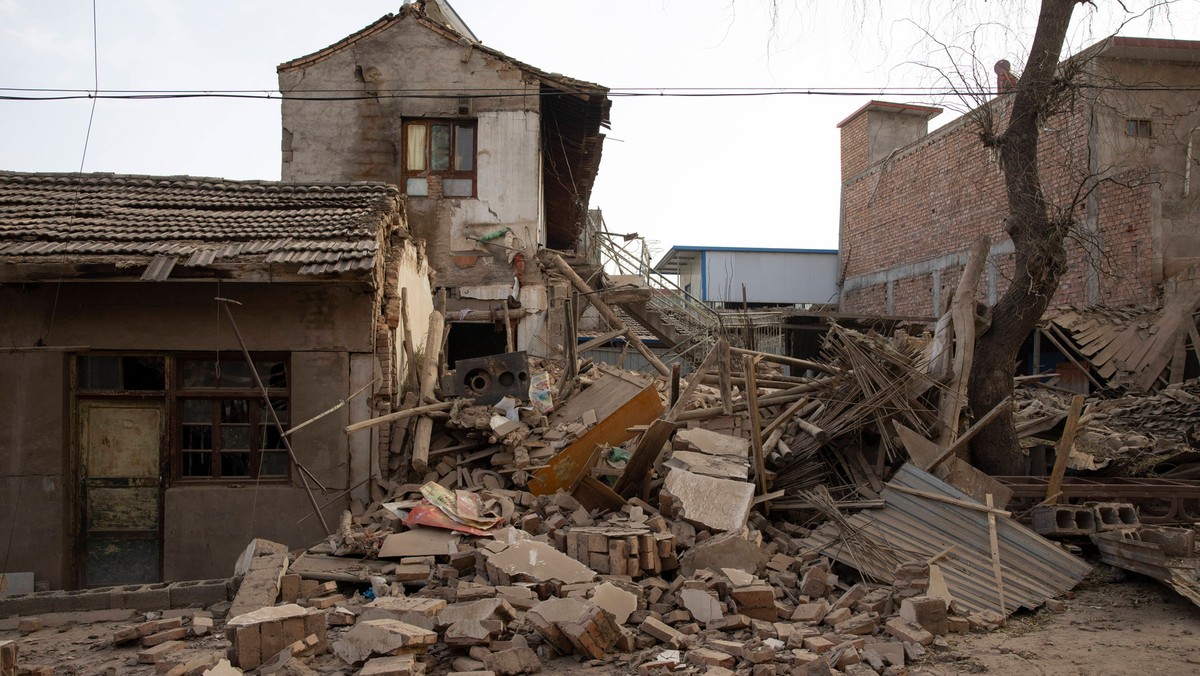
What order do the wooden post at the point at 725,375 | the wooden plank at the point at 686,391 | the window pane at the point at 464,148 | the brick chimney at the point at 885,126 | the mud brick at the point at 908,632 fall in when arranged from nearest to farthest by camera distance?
1. the mud brick at the point at 908,632
2. the wooden plank at the point at 686,391
3. the wooden post at the point at 725,375
4. the window pane at the point at 464,148
5. the brick chimney at the point at 885,126

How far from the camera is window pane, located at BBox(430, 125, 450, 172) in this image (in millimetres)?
15961

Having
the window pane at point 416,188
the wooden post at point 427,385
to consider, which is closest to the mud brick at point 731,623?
the wooden post at point 427,385

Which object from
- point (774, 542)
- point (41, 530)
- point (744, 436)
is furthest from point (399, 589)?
point (41, 530)

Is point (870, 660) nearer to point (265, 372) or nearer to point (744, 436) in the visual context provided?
point (744, 436)

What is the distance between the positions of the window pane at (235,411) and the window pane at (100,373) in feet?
4.10

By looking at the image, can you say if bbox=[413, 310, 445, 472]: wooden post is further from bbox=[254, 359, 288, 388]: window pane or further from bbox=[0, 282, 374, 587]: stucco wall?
bbox=[254, 359, 288, 388]: window pane

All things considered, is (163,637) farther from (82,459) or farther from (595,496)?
(82,459)

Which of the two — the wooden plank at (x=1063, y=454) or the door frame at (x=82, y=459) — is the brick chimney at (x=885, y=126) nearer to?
the wooden plank at (x=1063, y=454)

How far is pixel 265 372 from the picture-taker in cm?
938

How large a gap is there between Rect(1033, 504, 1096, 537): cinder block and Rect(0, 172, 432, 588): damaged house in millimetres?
7219

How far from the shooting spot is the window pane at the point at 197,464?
931 cm

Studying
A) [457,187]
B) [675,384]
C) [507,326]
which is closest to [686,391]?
[675,384]

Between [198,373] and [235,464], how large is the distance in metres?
1.17

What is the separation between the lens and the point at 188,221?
9586 mm
